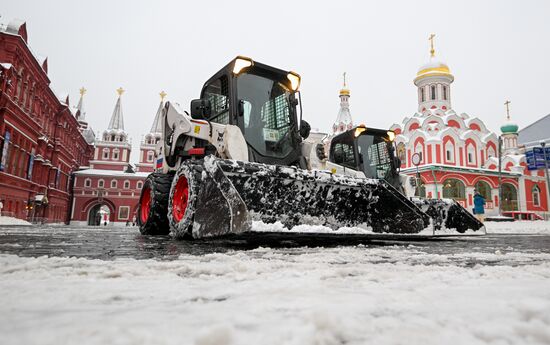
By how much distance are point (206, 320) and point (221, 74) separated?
524 cm

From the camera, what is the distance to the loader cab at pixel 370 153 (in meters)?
8.68

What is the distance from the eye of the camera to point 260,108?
5746 mm

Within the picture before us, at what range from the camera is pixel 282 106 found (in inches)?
232

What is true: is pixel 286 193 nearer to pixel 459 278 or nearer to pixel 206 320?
pixel 459 278

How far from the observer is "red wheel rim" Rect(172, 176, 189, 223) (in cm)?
500

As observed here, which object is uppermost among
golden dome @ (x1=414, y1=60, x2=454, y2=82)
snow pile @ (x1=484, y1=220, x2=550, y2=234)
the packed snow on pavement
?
golden dome @ (x1=414, y1=60, x2=454, y2=82)

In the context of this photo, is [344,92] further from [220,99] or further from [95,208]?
[220,99]

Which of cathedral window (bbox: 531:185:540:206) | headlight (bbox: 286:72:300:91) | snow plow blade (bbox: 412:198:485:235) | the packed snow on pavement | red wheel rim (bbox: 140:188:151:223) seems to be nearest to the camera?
the packed snow on pavement

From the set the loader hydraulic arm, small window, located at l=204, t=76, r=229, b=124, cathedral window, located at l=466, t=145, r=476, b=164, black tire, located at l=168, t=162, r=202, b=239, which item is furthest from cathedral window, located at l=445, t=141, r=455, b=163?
black tire, located at l=168, t=162, r=202, b=239

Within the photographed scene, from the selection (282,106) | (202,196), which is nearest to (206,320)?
(202,196)

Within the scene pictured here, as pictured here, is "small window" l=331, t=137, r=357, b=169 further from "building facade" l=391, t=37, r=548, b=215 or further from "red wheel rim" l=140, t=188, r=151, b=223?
"building facade" l=391, t=37, r=548, b=215

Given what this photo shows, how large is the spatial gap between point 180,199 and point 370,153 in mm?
5349

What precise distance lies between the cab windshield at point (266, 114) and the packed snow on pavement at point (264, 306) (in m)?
3.81

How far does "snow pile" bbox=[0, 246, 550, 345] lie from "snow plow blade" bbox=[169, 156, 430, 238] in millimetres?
2016
